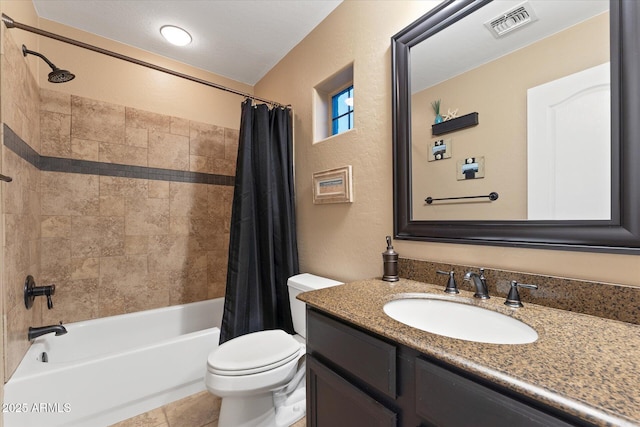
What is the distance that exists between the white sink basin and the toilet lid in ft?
2.28

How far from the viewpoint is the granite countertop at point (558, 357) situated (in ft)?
1.39

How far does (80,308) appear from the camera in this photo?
1.92 m

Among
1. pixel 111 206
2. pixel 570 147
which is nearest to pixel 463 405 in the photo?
pixel 570 147

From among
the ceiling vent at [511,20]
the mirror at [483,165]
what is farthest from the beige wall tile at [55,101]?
the ceiling vent at [511,20]

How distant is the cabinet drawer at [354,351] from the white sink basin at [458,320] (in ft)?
0.57

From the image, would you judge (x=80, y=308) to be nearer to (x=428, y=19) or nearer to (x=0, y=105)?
(x=0, y=105)

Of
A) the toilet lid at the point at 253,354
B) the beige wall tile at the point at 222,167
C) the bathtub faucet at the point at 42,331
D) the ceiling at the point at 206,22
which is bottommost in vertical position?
the toilet lid at the point at 253,354

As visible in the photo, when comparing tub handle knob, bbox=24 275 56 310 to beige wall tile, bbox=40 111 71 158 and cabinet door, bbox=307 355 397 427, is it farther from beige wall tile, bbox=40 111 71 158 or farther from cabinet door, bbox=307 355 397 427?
cabinet door, bbox=307 355 397 427

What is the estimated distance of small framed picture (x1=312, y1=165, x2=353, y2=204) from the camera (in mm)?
1591

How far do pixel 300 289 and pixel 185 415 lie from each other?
98 cm

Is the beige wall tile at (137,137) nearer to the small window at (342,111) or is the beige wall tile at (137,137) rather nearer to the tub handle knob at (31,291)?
the tub handle knob at (31,291)

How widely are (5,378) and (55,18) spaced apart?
7.25 ft

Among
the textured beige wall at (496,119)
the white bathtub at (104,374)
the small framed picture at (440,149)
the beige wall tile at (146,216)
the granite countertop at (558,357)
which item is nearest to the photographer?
the granite countertop at (558,357)

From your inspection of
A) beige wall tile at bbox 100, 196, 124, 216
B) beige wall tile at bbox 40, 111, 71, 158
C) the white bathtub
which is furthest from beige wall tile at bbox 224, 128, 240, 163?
the white bathtub
